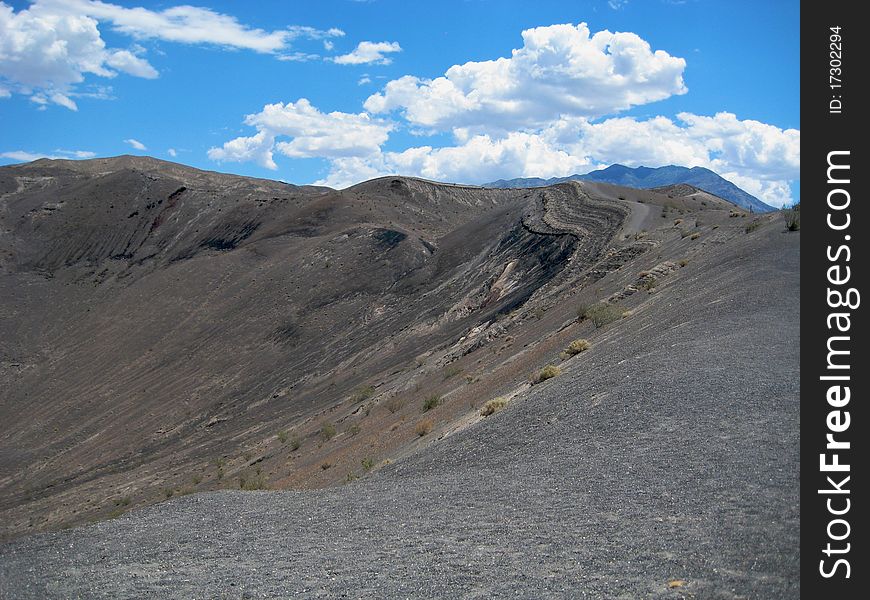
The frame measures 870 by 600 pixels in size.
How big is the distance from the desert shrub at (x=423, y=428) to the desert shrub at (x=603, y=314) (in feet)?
21.4

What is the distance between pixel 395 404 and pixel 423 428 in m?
5.88

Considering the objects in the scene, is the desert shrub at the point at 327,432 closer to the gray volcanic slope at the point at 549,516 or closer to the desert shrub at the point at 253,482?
the desert shrub at the point at 253,482

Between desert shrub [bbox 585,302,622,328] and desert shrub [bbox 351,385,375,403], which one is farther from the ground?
desert shrub [bbox 585,302,622,328]

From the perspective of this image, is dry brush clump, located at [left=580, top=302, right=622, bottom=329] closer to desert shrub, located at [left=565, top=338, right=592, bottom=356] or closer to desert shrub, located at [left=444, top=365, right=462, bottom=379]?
desert shrub, located at [left=565, top=338, right=592, bottom=356]

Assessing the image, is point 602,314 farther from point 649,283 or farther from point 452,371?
point 452,371

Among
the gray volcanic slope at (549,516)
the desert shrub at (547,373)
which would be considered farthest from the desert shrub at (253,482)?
the desert shrub at (547,373)

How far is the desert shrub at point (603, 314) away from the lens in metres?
22.9

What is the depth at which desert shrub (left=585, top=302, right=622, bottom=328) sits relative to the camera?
901 inches

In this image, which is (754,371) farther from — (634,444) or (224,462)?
(224,462)

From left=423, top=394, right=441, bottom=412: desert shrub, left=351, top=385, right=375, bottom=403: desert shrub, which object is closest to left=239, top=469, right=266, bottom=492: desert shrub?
left=423, top=394, right=441, bottom=412: desert shrub

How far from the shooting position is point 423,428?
63.6 ft

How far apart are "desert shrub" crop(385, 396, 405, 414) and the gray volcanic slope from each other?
8398mm

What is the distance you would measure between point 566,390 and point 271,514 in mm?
6862

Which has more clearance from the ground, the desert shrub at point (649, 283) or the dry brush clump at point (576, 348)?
the desert shrub at point (649, 283)
